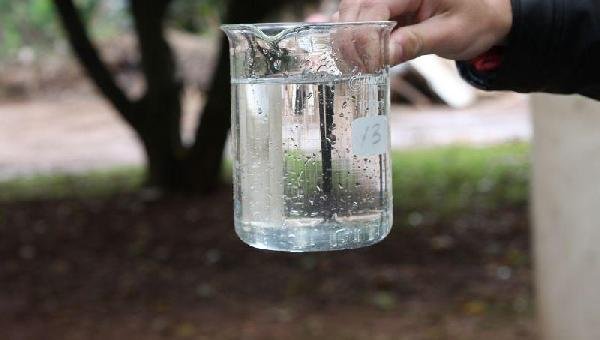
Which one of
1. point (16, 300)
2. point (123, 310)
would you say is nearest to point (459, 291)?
point (123, 310)

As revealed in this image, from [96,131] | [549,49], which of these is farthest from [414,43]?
[96,131]

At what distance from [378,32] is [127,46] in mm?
21177

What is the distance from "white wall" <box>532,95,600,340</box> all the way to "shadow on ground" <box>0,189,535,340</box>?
3.27 feet

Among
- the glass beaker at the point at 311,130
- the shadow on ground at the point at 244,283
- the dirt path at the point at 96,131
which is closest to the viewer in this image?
the glass beaker at the point at 311,130

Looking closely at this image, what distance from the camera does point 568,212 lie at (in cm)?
454

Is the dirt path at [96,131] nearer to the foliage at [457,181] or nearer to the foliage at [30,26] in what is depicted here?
the foliage at [30,26]

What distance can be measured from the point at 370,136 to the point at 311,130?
10cm

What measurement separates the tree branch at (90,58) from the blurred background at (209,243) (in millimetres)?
14

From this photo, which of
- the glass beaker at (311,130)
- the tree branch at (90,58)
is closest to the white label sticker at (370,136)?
the glass beaker at (311,130)

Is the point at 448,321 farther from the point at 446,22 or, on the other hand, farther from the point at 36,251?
the point at 446,22

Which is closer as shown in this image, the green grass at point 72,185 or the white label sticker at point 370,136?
the white label sticker at point 370,136

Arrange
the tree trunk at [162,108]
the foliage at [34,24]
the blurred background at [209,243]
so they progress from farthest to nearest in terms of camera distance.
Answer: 1. the foliage at [34,24]
2. the tree trunk at [162,108]
3. the blurred background at [209,243]

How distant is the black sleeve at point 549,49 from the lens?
69.3 inches

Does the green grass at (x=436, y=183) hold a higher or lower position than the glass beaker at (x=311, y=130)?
lower
